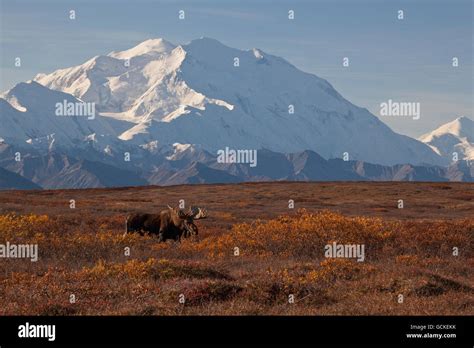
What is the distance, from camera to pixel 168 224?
3300 cm

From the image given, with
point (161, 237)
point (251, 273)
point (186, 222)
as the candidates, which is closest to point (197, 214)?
point (186, 222)

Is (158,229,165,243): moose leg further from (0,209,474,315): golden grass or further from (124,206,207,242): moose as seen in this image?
(0,209,474,315): golden grass

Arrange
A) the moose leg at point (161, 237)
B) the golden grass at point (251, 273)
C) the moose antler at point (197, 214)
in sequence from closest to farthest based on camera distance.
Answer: the golden grass at point (251, 273) < the moose leg at point (161, 237) < the moose antler at point (197, 214)

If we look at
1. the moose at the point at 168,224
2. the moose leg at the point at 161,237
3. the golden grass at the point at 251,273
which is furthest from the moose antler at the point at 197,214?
the golden grass at the point at 251,273

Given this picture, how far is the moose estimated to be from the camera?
1291 inches

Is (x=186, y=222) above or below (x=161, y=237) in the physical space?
above

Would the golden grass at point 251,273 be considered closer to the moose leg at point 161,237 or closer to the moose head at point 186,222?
the moose leg at point 161,237

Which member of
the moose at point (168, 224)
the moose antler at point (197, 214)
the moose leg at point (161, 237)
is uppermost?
the moose antler at point (197, 214)

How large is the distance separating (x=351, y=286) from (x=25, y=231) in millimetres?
16656

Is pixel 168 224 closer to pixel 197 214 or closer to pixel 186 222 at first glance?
pixel 186 222

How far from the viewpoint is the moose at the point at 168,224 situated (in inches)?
1291
